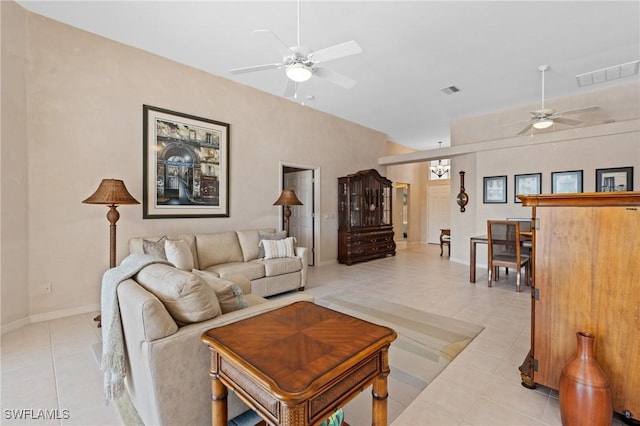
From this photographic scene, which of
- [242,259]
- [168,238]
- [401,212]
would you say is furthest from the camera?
[401,212]

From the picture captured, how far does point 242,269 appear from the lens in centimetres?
363

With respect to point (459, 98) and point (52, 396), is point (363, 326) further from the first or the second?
point (459, 98)

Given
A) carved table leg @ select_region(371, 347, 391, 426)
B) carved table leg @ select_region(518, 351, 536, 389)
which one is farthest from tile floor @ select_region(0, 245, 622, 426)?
carved table leg @ select_region(371, 347, 391, 426)

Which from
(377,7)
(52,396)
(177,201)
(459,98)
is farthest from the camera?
(459,98)

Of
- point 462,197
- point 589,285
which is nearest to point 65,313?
point 589,285

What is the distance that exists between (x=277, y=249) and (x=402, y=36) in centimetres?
321

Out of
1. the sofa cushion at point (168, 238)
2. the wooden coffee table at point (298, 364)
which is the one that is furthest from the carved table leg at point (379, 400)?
the sofa cushion at point (168, 238)

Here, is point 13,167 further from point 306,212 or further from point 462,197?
point 462,197

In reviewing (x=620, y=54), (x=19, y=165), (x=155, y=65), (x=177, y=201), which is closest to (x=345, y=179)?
(x=177, y=201)

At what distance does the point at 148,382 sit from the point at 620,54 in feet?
20.0

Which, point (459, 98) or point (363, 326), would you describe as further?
point (459, 98)

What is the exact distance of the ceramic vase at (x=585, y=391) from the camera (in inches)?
55.8

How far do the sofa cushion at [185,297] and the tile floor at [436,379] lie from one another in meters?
0.84

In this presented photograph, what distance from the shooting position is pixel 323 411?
93 centimetres
